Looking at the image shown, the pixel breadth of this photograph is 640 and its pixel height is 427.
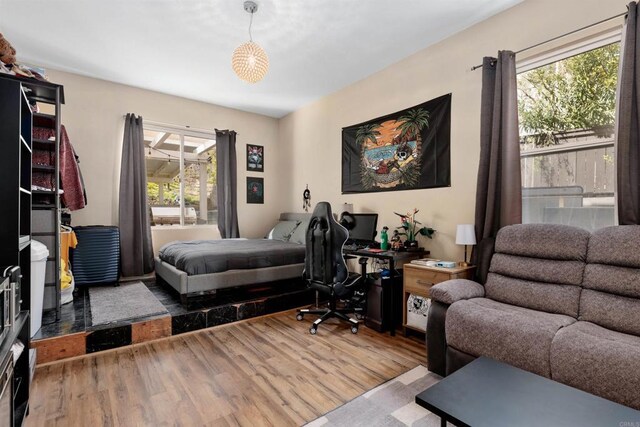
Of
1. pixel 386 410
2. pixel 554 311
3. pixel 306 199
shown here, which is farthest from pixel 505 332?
pixel 306 199

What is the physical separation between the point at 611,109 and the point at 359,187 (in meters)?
2.51

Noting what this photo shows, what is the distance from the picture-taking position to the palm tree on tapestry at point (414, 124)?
3335 mm

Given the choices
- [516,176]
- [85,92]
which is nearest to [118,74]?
[85,92]

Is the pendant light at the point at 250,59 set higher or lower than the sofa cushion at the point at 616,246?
higher

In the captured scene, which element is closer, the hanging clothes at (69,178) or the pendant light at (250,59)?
the pendant light at (250,59)

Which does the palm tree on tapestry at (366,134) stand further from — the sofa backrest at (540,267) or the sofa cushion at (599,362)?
the sofa cushion at (599,362)

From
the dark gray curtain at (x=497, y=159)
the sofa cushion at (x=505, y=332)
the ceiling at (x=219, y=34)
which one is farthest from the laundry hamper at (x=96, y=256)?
the dark gray curtain at (x=497, y=159)

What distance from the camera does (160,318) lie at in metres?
2.76

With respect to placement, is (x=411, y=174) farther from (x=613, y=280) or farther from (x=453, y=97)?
(x=613, y=280)

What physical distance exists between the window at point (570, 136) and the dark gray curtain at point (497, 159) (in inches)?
9.5

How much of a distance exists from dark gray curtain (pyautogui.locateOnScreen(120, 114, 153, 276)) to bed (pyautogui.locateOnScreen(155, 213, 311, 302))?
1.37ft

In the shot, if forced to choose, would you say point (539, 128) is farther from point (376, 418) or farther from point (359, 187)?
point (376, 418)

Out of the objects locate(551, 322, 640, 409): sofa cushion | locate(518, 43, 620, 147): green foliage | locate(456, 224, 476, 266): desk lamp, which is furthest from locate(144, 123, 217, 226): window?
locate(551, 322, 640, 409): sofa cushion

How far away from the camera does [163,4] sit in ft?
8.66
